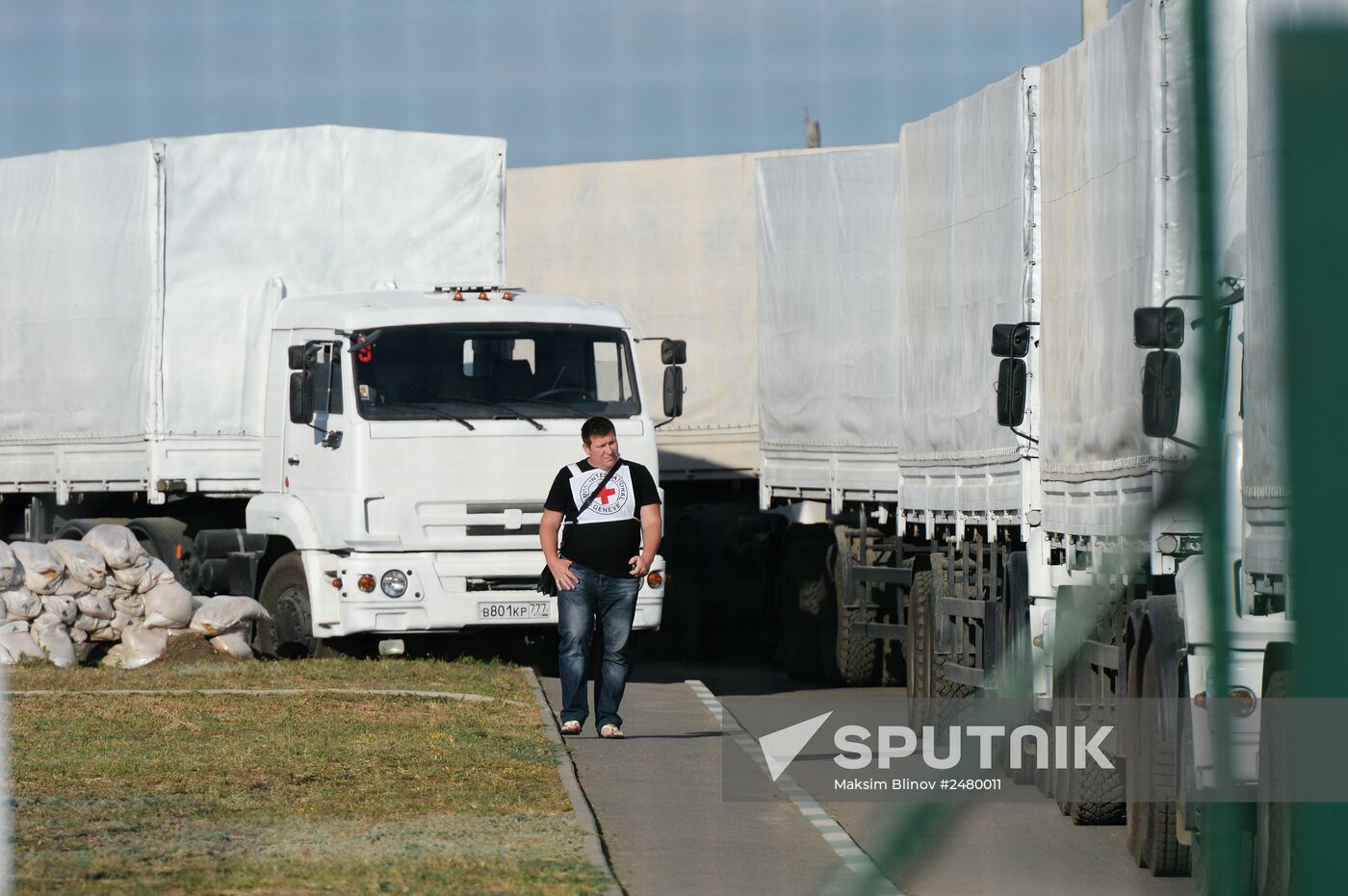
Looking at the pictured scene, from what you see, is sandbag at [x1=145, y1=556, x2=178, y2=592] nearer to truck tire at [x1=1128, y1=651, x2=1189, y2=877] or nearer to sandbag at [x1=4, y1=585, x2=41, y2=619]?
sandbag at [x1=4, y1=585, x2=41, y2=619]

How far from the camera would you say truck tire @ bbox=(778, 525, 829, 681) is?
55.3 ft

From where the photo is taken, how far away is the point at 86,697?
43.2ft

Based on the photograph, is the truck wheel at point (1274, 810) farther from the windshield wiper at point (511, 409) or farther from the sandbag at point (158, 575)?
the sandbag at point (158, 575)

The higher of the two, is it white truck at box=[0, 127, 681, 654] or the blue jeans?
white truck at box=[0, 127, 681, 654]

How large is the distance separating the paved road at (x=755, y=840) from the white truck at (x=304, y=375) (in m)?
3.47

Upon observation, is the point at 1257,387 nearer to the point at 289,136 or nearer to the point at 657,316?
the point at 289,136

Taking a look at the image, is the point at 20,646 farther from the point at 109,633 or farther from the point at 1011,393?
the point at 1011,393

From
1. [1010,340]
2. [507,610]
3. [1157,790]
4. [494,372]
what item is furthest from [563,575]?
[1157,790]

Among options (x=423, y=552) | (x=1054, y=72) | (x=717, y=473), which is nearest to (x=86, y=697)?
(x=423, y=552)

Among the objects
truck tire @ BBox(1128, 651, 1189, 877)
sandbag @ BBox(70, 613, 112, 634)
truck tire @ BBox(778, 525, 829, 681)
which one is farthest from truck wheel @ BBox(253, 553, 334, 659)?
truck tire @ BBox(1128, 651, 1189, 877)

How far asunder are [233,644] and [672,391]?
12.1ft

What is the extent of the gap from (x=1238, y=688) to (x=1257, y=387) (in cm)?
95

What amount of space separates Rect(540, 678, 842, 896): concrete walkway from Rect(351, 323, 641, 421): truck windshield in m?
3.02

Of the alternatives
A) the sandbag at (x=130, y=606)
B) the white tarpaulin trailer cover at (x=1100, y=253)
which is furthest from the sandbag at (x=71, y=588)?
the white tarpaulin trailer cover at (x=1100, y=253)
